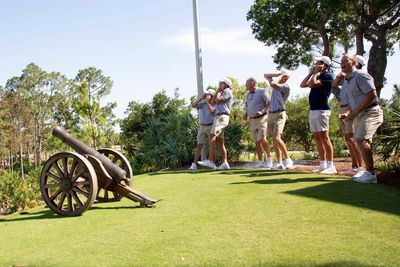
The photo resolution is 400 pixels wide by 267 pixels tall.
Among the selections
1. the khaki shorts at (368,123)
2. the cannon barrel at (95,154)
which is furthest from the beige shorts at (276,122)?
the cannon barrel at (95,154)

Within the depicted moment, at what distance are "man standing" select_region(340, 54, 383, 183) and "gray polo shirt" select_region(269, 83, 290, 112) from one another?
82.7 inches

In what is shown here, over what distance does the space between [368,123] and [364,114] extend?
17 cm

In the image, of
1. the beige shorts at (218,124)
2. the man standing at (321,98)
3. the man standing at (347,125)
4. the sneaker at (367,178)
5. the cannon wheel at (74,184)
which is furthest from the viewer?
the beige shorts at (218,124)

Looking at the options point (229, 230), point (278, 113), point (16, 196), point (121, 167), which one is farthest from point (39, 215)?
point (278, 113)

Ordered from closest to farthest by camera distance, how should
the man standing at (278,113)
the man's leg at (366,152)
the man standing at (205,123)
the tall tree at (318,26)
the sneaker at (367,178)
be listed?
the man's leg at (366,152) → the sneaker at (367,178) → the man standing at (278,113) → the man standing at (205,123) → the tall tree at (318,26)

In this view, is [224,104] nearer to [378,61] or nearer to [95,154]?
[95,154]

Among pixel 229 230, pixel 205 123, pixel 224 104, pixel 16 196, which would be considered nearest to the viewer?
→ pixel 229 230

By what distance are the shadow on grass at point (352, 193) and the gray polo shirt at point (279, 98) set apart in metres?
2.14

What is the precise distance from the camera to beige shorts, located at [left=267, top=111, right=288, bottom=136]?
905cm

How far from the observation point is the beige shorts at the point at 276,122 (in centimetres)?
905

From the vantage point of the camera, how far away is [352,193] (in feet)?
20.0

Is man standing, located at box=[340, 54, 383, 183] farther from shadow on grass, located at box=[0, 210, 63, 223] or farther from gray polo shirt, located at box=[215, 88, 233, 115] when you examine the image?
shadow on grass, located at box=[0, 210, 63, 223]

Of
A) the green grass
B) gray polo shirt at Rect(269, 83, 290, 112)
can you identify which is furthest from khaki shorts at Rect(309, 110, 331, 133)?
the green grass

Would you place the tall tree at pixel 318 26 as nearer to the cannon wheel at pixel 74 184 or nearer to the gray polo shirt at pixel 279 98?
the gray polo shirt at pixel 279 98
